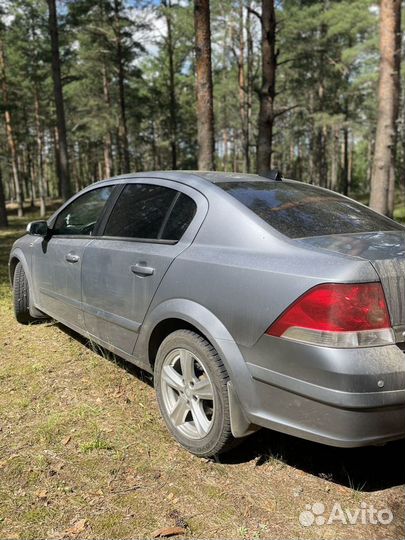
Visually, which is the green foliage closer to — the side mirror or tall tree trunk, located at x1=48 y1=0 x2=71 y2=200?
tall tree trunk, located at x1=48 y1=0 x2=71 y2=200

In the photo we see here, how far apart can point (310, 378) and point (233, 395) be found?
509 mm

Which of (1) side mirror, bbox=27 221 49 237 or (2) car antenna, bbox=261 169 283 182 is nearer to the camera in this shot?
(2) car antenna, bbox=261 169 283 182

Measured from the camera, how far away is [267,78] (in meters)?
10.9

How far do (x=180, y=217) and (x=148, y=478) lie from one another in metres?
1.60

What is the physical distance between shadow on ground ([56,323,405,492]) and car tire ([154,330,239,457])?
0.20 m

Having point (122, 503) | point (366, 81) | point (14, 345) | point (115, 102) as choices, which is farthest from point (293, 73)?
point (122, 503)

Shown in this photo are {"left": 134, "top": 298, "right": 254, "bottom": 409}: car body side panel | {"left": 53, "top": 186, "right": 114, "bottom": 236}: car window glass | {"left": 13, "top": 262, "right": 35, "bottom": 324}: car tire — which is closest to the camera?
{"left": 134, "top": 298, "right": 254, "bottom": 409}: car body side panel

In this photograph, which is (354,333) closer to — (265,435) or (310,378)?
(310,378)

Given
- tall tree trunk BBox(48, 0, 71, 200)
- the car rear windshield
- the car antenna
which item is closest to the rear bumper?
the car rear windshield

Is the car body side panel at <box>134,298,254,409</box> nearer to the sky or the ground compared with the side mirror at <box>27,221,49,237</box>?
nearer to the ground

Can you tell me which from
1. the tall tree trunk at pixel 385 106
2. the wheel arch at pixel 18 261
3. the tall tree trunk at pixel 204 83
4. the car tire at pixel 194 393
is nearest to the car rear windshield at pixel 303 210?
the car tire at pixel 194 393

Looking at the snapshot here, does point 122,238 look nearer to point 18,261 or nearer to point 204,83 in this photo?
point 18,261

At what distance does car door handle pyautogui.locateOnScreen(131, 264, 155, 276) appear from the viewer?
302cm

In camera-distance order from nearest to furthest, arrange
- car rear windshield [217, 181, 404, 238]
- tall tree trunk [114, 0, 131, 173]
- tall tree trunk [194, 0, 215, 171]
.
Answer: car rear windshield [217, 181, 404, 238] < tall tree trunk [194, 0, 215, 171] < tall tree trunk [114, 0, 131, 173]
